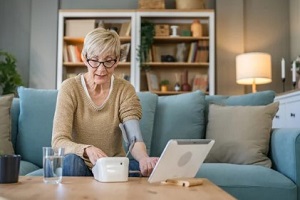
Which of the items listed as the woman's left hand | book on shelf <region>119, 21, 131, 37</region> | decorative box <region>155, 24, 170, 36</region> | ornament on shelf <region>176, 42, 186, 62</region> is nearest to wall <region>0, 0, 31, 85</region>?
book on shelf <region>119, 21, 131, 37</region>

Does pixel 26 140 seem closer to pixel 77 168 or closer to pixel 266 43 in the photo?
pixel 77 168

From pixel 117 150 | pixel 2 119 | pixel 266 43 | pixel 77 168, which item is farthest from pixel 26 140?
pixel 266 43

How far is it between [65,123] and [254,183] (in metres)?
0.91

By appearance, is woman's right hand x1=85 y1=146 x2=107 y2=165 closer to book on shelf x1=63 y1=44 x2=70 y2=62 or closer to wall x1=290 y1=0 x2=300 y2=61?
book on shelf x1=63 y1=44 x2=70 y2=62

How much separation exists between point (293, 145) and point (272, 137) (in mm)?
307

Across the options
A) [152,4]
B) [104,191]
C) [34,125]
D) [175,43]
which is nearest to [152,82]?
[175,43]

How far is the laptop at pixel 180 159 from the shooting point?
115 cm

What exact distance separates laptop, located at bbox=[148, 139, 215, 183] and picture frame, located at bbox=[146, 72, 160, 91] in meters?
3.10

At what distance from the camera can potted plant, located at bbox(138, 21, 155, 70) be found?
431 centimetres

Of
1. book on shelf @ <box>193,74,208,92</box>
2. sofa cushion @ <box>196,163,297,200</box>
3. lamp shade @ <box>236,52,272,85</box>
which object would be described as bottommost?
sofa cushion @ <box>196,163,297,200</box>

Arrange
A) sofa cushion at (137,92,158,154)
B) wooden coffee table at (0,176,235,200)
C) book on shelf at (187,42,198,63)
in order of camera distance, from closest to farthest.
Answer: wooden coffee table at (0,176,235,200) < sofa cushion at (137,92,158,154) < book on shelf at (187,42,198,63)

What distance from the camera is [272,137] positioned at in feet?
7.01

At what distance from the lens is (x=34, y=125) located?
7.48 ft

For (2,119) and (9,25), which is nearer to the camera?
(2,119)
